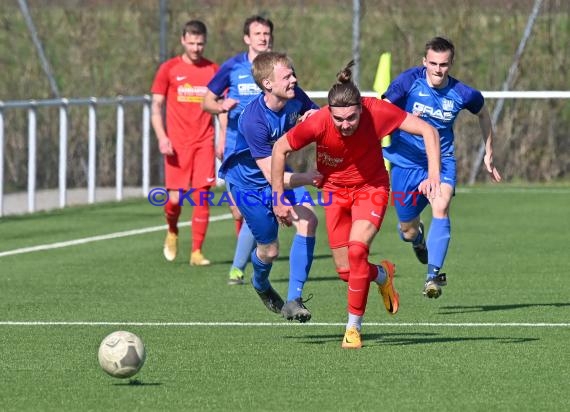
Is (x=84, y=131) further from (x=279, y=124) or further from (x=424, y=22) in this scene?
(x=279, y=124)

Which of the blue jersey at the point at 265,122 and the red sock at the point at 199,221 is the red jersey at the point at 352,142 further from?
the red sock at the point at 199,221

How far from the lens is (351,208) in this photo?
10703 mm

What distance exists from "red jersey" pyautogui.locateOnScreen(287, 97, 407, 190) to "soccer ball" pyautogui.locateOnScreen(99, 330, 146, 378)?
6.14ft

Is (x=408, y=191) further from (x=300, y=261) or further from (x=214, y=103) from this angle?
(x=300, y=261)

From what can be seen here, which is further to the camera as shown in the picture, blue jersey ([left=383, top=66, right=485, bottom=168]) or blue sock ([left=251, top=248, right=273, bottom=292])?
blue jersey ([left=383, top=66, right=485, bottom=168])

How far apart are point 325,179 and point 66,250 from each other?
7011 millimetres

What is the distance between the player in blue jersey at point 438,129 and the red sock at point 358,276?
1.81 meters

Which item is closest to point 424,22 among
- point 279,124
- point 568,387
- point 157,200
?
point 157,200

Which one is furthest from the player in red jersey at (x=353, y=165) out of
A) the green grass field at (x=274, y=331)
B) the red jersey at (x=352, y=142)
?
the green grass field at (x=274, y=331)

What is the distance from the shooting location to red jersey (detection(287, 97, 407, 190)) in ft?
33.6

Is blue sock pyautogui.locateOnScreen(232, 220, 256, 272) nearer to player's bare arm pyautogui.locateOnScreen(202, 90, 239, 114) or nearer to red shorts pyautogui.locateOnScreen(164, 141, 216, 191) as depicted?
player's bare arm pyautogui.locateOnScreen(202, 90, 239, 114)

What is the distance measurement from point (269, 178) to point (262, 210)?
0.91 meters

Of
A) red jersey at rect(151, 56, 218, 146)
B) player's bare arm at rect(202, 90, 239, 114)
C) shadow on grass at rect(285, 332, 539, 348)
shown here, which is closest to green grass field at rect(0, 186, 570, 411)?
shadow on grass at rect(285, 332, 539, 348)

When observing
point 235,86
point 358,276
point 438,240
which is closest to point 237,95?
point 235,86
